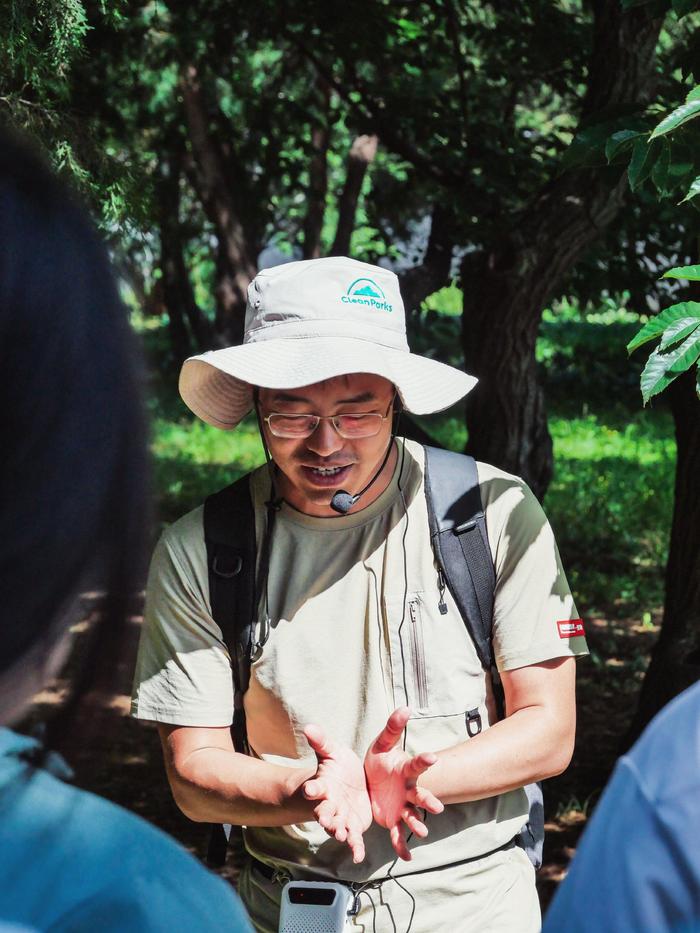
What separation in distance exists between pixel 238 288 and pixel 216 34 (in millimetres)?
1410

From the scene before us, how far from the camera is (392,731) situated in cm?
200

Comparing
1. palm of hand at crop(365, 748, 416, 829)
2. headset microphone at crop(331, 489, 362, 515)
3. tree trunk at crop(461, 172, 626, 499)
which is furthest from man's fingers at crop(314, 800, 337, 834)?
tree trunk at crop(461, 172, 626, 499)

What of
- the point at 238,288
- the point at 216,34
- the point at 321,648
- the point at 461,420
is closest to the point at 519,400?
the point at 238,288

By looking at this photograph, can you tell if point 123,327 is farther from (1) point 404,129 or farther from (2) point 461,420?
(2) point 461,420

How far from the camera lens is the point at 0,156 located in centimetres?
98

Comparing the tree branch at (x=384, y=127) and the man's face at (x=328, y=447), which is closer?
the man's face at (x=328, y=447)

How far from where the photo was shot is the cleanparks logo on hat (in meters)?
2.37

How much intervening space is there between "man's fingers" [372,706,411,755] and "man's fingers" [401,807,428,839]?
0.35 feet

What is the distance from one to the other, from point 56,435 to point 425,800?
1.25 m

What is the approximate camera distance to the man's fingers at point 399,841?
79.9 inches

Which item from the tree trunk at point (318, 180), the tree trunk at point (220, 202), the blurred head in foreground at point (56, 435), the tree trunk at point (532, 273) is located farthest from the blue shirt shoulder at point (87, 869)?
the tree trunk at point (318, 180)

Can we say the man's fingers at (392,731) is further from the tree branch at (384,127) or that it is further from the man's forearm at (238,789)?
the tree branch at (384,127)

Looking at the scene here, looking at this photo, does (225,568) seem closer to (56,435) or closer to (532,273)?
(56,435)

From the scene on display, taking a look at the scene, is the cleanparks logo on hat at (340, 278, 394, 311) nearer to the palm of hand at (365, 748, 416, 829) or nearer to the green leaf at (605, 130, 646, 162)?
the green leaf at (605, 130, 646, 162)
